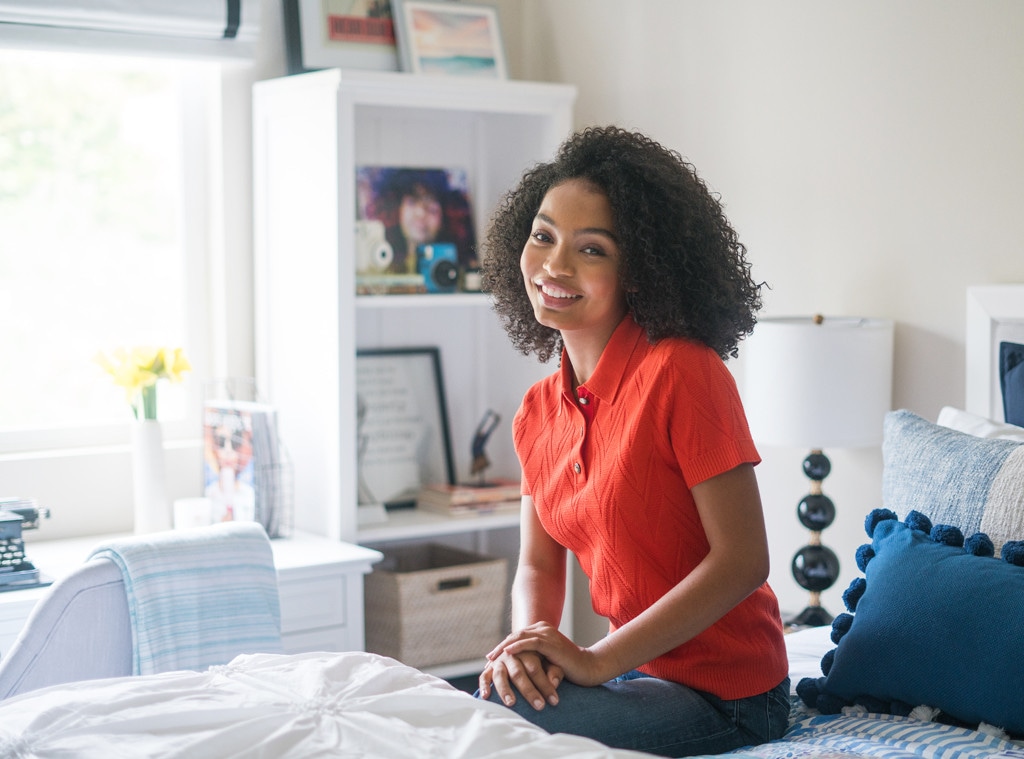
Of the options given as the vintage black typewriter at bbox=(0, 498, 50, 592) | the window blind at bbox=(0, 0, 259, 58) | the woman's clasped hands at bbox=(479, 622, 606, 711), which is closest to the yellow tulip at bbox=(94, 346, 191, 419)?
the vintage black typewriter at bbox=(0, 498, 50, 592)

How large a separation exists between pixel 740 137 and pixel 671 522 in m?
1.46

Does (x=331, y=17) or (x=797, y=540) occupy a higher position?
(x=331, y=17)

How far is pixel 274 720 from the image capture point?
120 cm

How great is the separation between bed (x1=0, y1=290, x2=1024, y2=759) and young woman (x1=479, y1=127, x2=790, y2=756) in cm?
13

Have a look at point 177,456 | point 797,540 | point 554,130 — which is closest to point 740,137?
point 554,130

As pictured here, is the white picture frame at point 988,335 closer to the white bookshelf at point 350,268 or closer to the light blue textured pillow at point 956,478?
the light blue textured pillow at point 956,478

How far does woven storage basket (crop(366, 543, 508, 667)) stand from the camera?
2.81 metres

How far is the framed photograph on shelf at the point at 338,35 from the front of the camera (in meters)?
2.91

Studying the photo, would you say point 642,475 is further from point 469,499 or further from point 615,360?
point 469,499

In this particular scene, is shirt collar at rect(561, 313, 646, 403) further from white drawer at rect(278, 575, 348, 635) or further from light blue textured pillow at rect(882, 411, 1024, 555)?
white drawer at rect(278, 575, 348, 635)

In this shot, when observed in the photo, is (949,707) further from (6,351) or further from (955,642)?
(6,351)

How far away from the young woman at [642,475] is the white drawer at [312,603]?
0.83 metres

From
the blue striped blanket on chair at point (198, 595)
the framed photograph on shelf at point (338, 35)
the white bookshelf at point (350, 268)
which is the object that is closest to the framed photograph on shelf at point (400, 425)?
the white bookshelf at point (350, 268)

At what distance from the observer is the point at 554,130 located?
9.83ft
